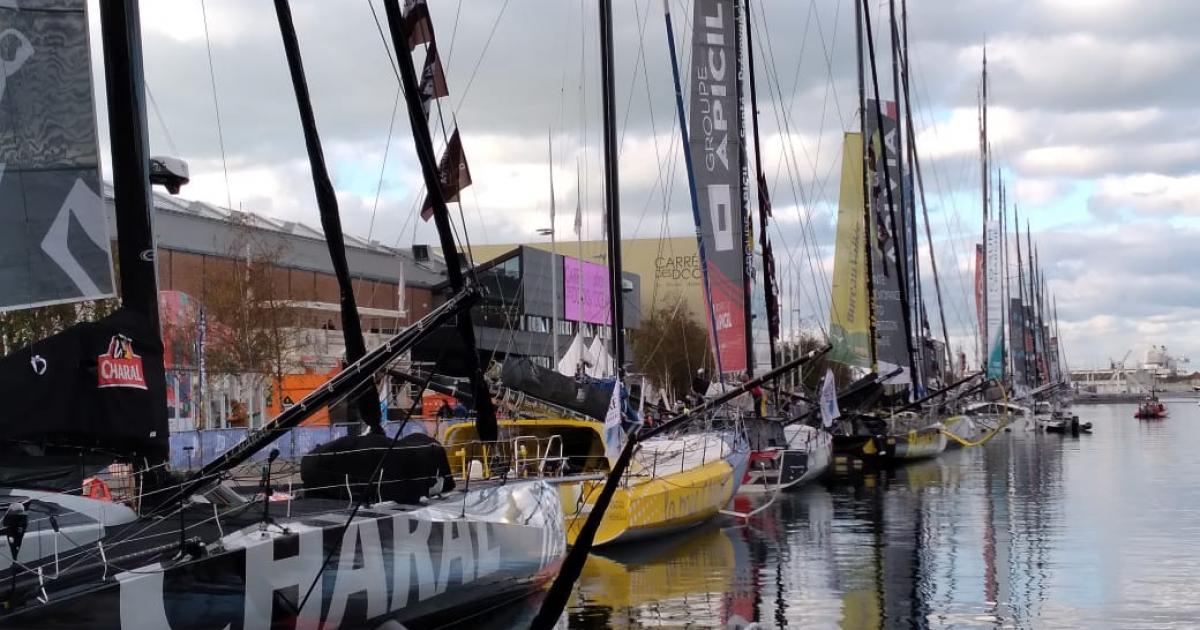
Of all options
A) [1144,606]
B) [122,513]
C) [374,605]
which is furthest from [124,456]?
[1144,606]

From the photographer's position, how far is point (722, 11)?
3338 centimetres

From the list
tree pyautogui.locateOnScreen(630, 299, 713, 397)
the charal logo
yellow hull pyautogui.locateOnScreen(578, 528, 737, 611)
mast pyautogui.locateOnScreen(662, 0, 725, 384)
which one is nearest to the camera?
→ the charal logo

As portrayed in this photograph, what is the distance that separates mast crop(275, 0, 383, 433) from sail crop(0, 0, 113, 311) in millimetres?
3074

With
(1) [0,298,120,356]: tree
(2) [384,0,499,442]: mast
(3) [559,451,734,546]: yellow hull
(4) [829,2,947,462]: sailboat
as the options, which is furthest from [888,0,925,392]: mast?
Answer: (2) [384,0,499,442]: mast

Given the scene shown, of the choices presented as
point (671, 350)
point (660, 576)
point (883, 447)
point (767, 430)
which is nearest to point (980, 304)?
point (671, 350)

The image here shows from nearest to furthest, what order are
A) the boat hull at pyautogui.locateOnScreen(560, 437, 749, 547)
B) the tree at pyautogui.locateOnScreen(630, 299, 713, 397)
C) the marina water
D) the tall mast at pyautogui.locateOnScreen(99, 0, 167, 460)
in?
the tall mast at pyautogui.locateOnScreen(99, 0, 167, 460) → the marina water → the boat hull at pyautogui.locateOnScreen(560, 437, 749, 547) → the tree at pyautogui.locateOnScreen(630, 299, 713, 397)

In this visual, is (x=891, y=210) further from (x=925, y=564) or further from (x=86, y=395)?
(x=86, y=395)

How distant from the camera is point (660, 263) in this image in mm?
101312

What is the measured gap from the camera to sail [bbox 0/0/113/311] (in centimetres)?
1194

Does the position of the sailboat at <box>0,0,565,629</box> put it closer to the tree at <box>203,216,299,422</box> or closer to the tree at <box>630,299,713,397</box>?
the tree at <box>203,216,299,422</box>

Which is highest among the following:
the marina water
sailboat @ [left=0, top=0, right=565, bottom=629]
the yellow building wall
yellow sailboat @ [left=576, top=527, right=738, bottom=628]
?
the yellow building wall

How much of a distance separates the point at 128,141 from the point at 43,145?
740 mm

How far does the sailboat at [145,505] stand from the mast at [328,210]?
0.91 meters

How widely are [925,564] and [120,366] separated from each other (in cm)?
1345
